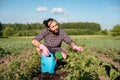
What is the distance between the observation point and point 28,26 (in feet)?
186

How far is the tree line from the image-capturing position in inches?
1914

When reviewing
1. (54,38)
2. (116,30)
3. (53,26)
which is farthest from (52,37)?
(116,30)

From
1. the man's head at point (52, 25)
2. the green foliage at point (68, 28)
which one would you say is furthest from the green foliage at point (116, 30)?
the man's head at point (52, 25)

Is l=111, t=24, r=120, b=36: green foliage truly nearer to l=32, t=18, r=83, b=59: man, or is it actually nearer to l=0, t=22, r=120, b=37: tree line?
l=0, t=22, r=120, b=37: tree line

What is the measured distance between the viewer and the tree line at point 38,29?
48625mm

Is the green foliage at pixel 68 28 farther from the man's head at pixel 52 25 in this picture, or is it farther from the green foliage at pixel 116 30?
the man's head at pixel 52 25

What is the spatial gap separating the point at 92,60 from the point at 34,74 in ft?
5.91

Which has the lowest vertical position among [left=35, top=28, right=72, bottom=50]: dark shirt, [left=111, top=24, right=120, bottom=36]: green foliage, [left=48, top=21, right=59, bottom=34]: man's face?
[left=111, top=24, right=120, bottom=36]: green foliage

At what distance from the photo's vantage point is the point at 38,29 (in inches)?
2211

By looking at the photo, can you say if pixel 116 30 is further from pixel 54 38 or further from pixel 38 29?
pixel 54 38

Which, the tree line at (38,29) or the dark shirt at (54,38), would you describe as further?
the tree line at (38,29)

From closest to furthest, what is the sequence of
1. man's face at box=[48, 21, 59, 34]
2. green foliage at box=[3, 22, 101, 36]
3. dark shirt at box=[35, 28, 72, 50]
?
man's face at box=[48, 21, 59, 34] < dark shirt at box=[35, 28, 72, 50] < green foliage at box=[3, 22, 101, 36]

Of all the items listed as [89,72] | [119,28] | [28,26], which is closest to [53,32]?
[89,72]

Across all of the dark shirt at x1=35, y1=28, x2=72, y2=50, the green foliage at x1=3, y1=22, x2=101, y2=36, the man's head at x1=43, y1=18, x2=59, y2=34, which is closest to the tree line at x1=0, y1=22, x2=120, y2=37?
the green foliage at x1=3, y1=22, x2=101, y2=36
